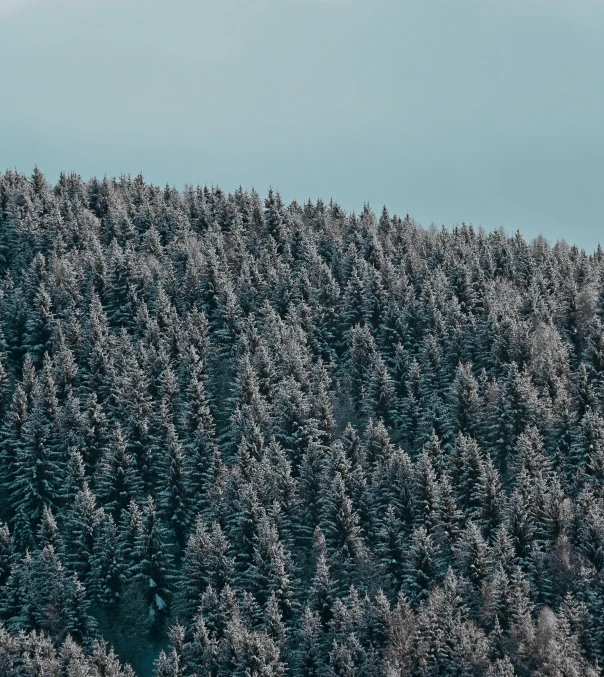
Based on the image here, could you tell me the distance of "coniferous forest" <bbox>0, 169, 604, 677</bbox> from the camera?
7900 cm

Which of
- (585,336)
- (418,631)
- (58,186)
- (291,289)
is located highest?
(58,186)

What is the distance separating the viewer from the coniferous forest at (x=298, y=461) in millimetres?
79000

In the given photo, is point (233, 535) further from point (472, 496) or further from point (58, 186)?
point (58, 186)

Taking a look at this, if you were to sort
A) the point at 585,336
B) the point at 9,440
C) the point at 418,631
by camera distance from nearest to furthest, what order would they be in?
1. the point at 418,631
2. the point at 9,440
3. the point at 585,336

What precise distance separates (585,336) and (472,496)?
39585 millimetres

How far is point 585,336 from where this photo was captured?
124125 millimetres

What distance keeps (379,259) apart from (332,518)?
218 ft

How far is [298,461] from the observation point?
103875 millimetres

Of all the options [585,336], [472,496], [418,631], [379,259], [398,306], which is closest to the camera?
[418,631]

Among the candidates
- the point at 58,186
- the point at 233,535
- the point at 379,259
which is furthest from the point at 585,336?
the point at 58,186

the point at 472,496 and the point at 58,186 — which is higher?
the point at 58,186

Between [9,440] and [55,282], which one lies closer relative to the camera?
[9,440]

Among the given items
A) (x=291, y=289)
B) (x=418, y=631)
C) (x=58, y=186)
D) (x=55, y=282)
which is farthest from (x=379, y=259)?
(x=418, y=631)

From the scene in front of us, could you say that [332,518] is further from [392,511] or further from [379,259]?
[379,259]
